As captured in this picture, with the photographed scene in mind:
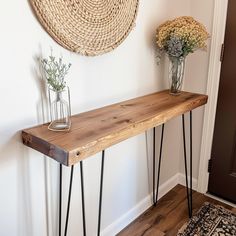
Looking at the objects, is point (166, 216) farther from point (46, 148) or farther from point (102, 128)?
point (46, 148)

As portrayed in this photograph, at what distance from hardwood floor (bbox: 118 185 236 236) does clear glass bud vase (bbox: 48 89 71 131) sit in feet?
3.37

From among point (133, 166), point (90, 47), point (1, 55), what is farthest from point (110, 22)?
point (133, 166)

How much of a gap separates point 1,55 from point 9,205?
0.65m

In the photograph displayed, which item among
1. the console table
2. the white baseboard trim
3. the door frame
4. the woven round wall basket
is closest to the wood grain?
the console table

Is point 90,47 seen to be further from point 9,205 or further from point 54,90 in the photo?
point 9,205

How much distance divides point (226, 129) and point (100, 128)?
131cm

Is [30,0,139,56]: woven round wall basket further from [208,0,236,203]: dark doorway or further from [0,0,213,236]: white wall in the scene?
[208,0,236,203]: dark doorway

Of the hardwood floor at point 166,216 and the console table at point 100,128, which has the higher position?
the console table at point 100,128

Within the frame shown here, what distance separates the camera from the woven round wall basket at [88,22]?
47.0 inches

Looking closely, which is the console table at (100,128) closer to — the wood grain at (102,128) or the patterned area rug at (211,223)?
the wood grain at (102,128)

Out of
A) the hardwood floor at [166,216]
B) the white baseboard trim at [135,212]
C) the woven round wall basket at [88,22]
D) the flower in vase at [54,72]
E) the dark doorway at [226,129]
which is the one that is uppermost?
the woven round wall basket at [88,22]

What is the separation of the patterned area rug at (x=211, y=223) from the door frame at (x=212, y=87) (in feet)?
0.90

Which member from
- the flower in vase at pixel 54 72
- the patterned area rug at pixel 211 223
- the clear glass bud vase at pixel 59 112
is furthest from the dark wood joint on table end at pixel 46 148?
the patterned area rug at pixel 211 223

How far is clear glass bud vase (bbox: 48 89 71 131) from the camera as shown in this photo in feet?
4.02
